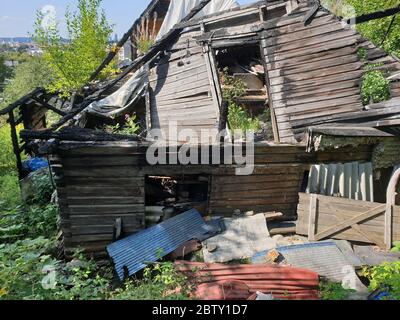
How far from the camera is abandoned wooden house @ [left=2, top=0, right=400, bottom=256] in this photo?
23.7ft

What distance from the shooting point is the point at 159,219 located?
25.8 feet

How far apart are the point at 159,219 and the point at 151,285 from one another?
2.24 metres

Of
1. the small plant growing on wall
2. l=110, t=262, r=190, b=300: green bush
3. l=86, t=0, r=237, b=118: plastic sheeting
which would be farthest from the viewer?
the small plant growing on wall

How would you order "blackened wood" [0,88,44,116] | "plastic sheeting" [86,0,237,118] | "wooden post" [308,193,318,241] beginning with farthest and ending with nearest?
1. "plastic sheeting" [86,0,237,118]
2. "blackened wood" [0,88,44,116]
3. "wooden post" [308,193,318,241]

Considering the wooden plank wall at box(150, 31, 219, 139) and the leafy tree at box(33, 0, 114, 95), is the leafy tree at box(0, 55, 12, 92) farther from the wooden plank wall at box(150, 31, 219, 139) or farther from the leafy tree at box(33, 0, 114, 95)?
the wooden plank wall at box(150, 31, 219, 139)

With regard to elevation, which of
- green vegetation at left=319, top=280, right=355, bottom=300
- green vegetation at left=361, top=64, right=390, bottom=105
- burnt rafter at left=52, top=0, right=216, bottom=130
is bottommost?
green vegetation at left=319, top=280, right=355, bottom=300

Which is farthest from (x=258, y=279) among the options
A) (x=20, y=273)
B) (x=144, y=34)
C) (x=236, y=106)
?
(x=144, y=34)

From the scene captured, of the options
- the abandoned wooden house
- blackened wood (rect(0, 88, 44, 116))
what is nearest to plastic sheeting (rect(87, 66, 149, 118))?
the abandoned wooden house

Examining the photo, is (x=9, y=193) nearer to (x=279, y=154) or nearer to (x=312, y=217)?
(x=279, y=154)

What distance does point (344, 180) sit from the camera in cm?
801

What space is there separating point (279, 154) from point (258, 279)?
3037 millimetres

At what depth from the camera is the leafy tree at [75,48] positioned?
14.1 metres

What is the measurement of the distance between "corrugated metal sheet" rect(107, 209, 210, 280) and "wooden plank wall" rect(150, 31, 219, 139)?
333cm
